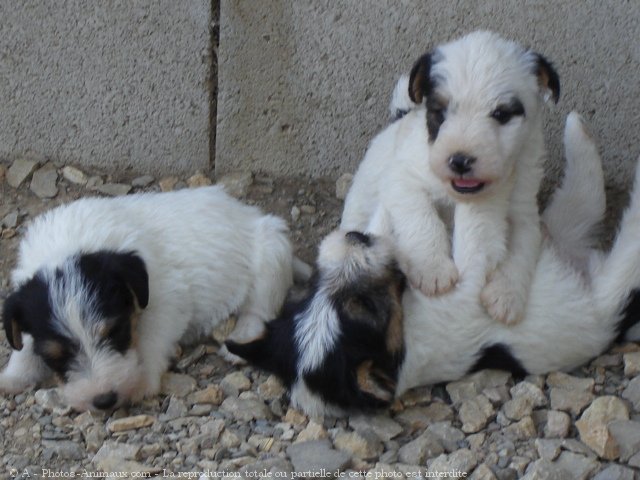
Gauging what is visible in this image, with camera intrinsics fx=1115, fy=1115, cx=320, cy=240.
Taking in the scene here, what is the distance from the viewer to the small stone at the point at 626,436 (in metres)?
4.63

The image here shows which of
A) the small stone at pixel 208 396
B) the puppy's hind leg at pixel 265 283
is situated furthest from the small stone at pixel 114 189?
the small stone at pixel 208 396

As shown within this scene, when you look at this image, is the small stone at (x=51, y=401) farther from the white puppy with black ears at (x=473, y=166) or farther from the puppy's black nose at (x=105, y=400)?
the white puppy with black ears at (x=473, y=166)

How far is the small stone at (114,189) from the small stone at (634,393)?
311 cm

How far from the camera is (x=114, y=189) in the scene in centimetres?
660

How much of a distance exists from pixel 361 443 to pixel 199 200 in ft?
5.94

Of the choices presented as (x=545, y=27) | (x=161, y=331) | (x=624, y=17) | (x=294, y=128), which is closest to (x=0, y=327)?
(x=161, y=331)

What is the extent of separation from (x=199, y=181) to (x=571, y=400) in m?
2.65

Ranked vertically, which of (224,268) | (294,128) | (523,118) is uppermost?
(523,118)

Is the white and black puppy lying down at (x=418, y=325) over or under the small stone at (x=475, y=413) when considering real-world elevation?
over

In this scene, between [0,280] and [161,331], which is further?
[0,280]

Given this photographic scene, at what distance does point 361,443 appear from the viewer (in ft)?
15.7

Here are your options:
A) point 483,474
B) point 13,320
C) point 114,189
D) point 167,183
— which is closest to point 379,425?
point 483,474

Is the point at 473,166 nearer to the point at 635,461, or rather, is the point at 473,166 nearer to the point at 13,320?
the point at 635,461

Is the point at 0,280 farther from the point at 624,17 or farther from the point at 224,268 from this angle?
the point at 624,17
